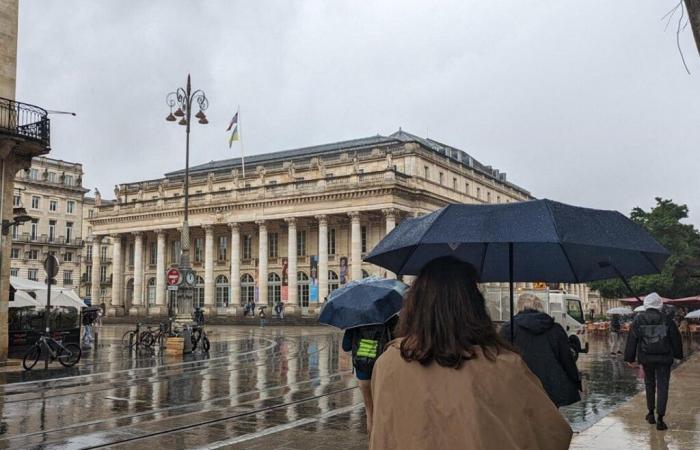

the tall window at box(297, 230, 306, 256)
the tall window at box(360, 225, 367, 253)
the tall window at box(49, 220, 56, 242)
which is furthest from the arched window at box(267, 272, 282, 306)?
the tall window at box(49, 220, 56, 242)

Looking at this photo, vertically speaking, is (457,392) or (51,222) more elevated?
(51,222)

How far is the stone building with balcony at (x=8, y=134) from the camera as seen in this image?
61.2 ft

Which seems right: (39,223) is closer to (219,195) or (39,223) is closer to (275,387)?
(219,195)

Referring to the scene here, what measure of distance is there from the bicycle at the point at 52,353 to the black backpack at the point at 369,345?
14.6m

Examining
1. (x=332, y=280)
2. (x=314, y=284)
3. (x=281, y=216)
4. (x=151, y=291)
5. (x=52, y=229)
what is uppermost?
(x=52, y=229)

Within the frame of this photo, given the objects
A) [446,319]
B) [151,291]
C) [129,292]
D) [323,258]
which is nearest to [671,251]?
[323,258]

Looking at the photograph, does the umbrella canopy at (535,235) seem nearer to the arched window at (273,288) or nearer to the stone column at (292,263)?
the stone column at (292,263)

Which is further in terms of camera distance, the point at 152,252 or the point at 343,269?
the point at 152,252

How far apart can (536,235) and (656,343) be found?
19.4 feet

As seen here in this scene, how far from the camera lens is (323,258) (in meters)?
59.3

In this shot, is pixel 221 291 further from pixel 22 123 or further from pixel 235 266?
pixel 22 123

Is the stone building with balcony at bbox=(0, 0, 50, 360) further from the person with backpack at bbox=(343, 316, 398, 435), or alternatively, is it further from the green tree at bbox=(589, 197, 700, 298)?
the green tree at bbox=(589, 197, 700, 298)

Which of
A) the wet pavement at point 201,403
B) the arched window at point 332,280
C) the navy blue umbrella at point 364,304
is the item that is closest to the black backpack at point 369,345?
the navy blue umbrella at point 364,304

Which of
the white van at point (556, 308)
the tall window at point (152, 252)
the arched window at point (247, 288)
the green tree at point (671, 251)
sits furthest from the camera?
the tall window at point (152, 252)
